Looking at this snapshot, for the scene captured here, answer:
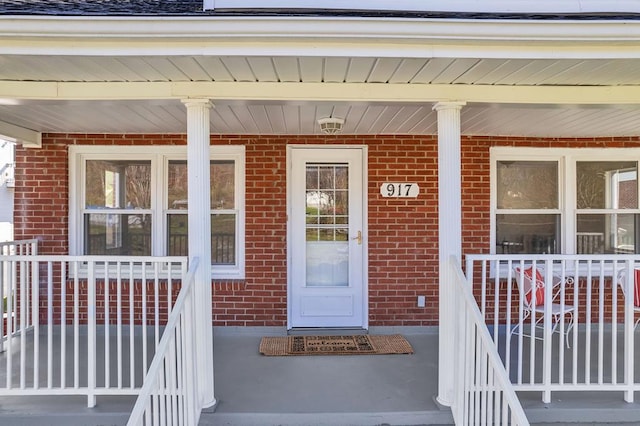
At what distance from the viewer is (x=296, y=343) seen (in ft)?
14.9

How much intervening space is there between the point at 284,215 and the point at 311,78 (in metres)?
2.21

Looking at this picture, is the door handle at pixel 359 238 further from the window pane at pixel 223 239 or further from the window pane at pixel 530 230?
the window pane at pixel 530 230

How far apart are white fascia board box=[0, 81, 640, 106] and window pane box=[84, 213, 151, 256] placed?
217cm

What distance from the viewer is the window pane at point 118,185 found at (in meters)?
5.02

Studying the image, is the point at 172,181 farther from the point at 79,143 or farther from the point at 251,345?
the point at 251,345

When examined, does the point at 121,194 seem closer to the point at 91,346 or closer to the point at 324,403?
the point at 91,346

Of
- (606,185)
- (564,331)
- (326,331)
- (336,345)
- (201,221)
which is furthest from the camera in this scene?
(606,185)

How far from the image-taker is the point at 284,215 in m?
4.94

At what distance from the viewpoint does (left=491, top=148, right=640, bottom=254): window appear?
5.06m

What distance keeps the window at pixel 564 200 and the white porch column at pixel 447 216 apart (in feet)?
7.01

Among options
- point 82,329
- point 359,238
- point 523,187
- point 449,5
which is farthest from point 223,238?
point 523,187

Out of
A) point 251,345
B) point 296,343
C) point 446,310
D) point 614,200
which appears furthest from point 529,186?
point 251,345

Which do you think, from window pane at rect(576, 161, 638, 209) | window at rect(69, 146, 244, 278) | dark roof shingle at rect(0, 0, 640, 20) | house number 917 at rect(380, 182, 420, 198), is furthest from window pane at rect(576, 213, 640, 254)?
window at rect(69, 146, 244, 278)

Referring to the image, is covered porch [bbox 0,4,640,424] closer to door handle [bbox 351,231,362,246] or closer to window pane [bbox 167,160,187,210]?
door handle [bbox 351,231,362,246]
